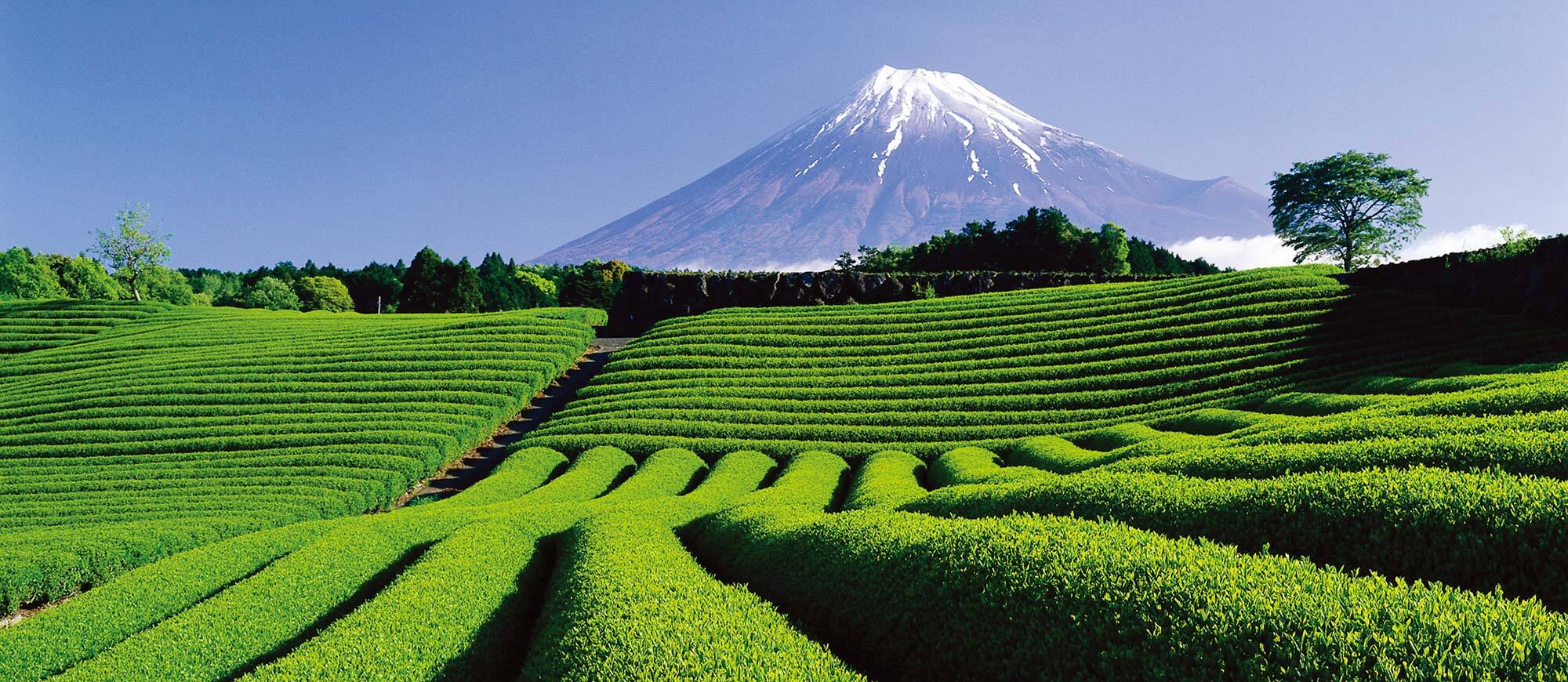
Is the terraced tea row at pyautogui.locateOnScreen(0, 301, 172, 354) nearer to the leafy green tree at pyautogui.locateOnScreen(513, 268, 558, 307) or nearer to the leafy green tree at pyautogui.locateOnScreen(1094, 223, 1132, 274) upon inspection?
the leafy green tree at pyautogui.locateOnScreen(513, 268, 558, 307)

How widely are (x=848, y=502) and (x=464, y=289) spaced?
7945 cm

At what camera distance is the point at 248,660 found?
8.25 metres

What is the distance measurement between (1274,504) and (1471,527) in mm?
1434

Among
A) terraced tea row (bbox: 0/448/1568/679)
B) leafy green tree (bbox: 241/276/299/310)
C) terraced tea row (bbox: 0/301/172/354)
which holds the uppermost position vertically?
leafy green tree (bbox: 241/276/299/310)

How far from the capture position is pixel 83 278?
275ft

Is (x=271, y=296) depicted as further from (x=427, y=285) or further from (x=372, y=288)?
(x=372, y=288)

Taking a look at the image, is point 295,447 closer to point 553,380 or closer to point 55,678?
point 553,380

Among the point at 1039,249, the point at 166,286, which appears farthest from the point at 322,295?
the point at 1039,249

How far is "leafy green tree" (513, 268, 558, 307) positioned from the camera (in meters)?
107

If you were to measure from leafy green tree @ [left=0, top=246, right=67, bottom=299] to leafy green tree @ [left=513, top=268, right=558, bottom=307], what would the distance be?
4654cm

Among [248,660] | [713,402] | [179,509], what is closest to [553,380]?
[713,402]

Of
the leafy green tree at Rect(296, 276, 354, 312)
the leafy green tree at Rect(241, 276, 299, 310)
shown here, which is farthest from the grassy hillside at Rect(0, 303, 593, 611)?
Result: the leafy green tree at Rect(296, 276, 354, 312)

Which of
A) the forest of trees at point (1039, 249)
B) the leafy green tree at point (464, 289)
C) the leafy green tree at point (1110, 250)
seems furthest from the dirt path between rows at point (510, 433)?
the leafy green tree at point (464, 289)

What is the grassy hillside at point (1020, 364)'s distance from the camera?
24625 millimetres
